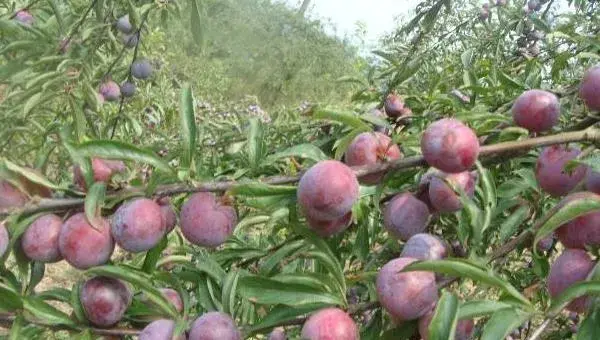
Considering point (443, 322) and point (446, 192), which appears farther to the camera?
point (446, 192)

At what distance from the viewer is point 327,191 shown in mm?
713

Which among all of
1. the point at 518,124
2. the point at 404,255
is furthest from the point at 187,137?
the point at 518,124

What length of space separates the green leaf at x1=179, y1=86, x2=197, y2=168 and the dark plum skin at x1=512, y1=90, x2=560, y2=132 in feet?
1.37

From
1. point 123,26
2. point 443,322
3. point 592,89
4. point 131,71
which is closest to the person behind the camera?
point 443,322

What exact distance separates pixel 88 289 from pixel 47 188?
0.14 meters

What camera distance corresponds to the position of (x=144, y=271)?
894 mm

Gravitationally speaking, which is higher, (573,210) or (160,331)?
(573,210)

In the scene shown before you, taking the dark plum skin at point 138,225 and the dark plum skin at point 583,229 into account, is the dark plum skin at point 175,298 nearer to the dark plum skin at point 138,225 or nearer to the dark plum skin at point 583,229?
the dark plum skin at point 138,225

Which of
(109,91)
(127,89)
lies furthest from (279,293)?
(127,89)

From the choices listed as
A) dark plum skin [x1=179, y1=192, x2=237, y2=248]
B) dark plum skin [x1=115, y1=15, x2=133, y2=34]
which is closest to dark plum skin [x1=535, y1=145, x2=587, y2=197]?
dark plum skin [x1=179, y1=192, x2=237, y2=248]

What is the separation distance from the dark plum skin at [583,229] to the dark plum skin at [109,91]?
193 cm

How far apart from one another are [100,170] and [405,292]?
429 millimetres

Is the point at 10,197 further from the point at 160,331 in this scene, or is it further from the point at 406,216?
the point at 406,216

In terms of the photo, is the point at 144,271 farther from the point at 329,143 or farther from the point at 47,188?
the point at 329,143
